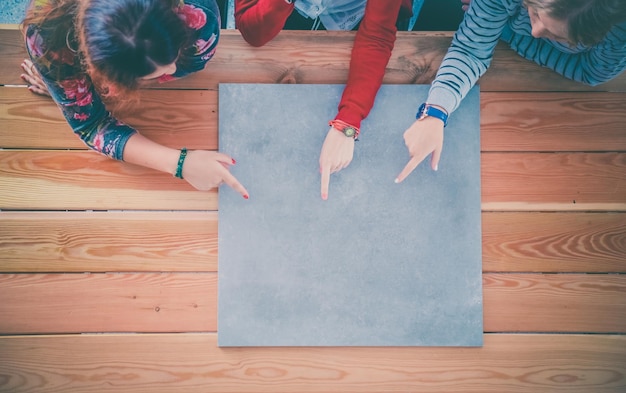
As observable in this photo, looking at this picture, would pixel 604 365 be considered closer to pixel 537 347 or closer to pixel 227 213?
pixel 537 347

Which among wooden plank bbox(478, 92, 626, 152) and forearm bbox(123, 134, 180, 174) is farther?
wooden plank bbox(478, 92, 626, 152)

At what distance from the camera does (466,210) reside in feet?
3.59

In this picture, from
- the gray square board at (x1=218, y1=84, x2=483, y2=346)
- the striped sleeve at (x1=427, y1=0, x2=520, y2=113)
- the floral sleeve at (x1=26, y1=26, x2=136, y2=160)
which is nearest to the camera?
the floral sleeve at (x1=26, y1=26, x2=136, y2=160)

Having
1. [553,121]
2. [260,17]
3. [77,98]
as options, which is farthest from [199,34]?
[553,121]

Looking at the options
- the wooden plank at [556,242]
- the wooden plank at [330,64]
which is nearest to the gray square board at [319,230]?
the wooden plank at [330,64]

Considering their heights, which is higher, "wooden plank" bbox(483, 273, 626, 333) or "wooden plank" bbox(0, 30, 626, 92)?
"wooden plank" bbox(0, 30, 626, 92)

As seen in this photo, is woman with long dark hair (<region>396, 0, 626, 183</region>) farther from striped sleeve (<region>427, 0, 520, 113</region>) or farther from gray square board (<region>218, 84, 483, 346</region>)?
gray square board (<region>218, 84, 483, 346</region>)

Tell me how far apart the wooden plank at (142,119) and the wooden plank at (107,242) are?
0.18 metres

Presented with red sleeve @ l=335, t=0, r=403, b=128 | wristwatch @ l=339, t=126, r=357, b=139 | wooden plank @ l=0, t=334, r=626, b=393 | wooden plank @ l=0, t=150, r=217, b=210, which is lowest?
wooden plank @ l=0, t=334, r=626, b=393

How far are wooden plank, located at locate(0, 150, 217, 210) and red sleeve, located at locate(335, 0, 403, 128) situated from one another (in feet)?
1.32

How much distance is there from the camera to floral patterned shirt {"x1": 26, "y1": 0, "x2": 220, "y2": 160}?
31.8 inches

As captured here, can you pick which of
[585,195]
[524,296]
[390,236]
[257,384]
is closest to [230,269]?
[257,384]

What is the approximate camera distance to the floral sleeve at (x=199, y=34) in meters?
0.85

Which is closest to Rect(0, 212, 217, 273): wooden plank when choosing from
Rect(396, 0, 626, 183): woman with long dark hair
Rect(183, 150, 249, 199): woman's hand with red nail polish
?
Rect(183, 150, 249, 199): woman's hand with red nail polish
